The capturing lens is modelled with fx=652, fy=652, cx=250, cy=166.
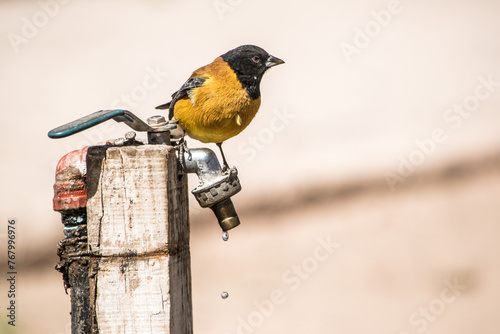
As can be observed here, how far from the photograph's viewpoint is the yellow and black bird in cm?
425

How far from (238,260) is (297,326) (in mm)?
1116

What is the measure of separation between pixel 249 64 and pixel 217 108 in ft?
1.41

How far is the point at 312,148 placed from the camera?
895 centimetres

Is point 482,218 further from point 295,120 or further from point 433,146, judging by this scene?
A: point 295,120

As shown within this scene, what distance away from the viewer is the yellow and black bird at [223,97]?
13.9 ft

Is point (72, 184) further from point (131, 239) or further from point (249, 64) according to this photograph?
point (249, 64)

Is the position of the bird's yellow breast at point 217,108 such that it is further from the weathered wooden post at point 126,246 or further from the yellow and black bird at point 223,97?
the weathered wooden post at point 126,246

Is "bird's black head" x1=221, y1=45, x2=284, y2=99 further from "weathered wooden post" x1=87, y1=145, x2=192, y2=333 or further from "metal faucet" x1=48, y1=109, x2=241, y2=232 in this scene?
"weathered wooden post" x1=87, y1=145, x2=192, y2=333

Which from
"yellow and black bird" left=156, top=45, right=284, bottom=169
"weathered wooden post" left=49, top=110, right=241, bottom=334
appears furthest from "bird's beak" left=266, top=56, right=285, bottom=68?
"weathered wooden post" left=49, top=110, right=241, bottom=334

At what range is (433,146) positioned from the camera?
8914 millimetres

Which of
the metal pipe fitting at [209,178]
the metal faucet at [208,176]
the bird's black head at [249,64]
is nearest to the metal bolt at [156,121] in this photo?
the metal faucet at [208,176]

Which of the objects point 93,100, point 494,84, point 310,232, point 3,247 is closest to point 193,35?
point 93,100

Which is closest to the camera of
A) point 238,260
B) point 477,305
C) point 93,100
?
point 477,305

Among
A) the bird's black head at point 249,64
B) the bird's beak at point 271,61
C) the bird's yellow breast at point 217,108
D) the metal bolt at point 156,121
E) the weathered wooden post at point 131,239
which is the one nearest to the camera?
the weathered wooden post at point 131,239
